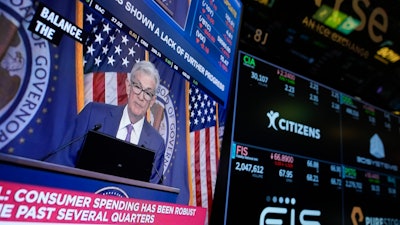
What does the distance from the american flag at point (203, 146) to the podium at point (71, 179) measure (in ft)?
0.99

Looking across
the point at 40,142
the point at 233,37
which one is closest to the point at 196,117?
the point at 233,37

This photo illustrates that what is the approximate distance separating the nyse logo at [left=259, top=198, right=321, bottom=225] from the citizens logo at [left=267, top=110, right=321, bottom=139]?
518 mm

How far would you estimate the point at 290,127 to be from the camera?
2078 millimetres

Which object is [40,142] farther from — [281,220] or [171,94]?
[281,220]

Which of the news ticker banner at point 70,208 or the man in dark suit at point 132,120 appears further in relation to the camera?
the man in dark suit at point 132,120

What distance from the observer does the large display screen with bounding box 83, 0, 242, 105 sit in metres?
1.23

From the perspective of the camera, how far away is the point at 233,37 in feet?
6.52

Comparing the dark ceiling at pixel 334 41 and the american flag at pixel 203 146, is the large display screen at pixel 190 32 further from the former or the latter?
the dark ceiling at pixel 334 41

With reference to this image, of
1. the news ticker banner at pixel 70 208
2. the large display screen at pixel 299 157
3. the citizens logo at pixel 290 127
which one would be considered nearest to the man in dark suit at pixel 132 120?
the news ticker banner at pixel 70 208

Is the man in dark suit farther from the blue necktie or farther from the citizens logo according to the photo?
the citizens logo

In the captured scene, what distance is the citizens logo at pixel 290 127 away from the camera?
198 centimetres

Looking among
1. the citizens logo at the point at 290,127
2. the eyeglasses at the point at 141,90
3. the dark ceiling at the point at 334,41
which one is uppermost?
the dark ceiling at the point at 334,41

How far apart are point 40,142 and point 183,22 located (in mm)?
971

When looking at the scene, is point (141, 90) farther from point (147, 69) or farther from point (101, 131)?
point (101, 131)
